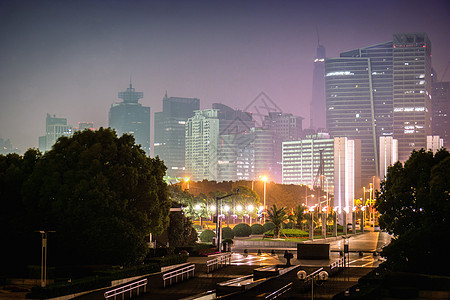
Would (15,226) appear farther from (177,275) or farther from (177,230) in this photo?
(177,230)

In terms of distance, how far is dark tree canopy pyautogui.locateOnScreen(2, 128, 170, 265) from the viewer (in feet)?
114

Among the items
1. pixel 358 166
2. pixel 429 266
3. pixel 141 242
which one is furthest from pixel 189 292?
pixel 358 166

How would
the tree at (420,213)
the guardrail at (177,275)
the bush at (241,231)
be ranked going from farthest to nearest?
the bush at (241,231) < the guardrail at (177,275) < the tree at (420,213)

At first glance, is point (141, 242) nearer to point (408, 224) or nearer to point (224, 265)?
point (224, 265)

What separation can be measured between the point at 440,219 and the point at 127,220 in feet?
56.5

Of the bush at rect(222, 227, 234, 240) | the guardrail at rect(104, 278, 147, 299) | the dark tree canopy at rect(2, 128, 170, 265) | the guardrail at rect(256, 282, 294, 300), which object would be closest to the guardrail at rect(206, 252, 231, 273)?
the dark tree canopy at rect(2, 128, 170, 265)

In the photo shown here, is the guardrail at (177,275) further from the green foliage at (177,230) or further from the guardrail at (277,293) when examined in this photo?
the green foliage at (177,230)

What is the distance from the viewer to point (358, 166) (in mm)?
171125

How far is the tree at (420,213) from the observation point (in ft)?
100

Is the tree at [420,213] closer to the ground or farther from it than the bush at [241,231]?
farther from it

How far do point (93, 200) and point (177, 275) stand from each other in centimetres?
642

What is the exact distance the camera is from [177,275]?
33156 millimetres

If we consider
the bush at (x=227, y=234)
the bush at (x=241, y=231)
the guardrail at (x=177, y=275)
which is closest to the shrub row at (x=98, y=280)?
the guardrail at (x=177, y=275)

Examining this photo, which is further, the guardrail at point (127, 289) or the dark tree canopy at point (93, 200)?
the dark tree canopy at point (93, 200)
